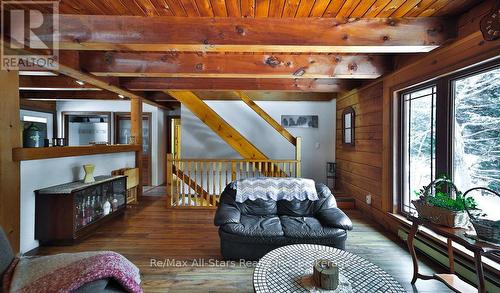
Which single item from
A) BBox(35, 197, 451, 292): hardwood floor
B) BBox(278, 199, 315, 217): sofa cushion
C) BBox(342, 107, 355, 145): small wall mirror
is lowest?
BBox(35, 197, 451, 292): hardwood floor

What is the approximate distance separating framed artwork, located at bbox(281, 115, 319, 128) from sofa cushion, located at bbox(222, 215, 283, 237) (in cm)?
319

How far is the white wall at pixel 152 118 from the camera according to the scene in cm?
585

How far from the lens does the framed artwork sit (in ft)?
17.6

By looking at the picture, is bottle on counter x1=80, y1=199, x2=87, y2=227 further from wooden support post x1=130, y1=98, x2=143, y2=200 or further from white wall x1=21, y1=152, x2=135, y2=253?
wooden support post x1=130, y1=98, x2=143, y2=200

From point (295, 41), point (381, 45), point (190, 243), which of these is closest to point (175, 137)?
point (190, 243)

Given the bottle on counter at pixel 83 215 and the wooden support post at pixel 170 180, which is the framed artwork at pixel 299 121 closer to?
the wooden support post at pixel 170 180

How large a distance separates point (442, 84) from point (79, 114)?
24.3 ft

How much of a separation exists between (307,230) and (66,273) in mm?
2008

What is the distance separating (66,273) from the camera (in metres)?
1.25

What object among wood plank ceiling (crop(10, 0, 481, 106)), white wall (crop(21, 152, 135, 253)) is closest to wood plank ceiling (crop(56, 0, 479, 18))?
wood plank ceiling (crop(10, 0, 481, 106))

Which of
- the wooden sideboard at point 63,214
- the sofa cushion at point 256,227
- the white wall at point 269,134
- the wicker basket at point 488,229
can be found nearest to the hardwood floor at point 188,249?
the wooden sideboard at point 63,214

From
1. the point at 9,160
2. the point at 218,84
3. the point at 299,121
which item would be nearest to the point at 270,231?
the point at 218,84

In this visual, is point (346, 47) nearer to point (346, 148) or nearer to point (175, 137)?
point (346, 148)

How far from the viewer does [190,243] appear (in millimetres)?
2838
